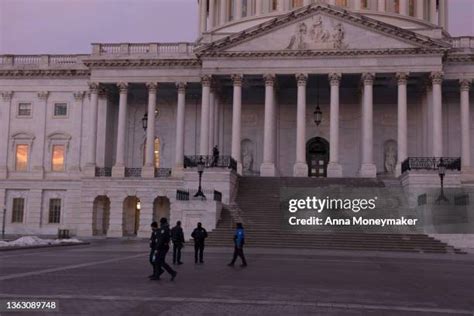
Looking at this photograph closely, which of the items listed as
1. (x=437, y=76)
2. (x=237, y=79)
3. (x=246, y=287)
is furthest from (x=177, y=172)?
(x=246, y=287)

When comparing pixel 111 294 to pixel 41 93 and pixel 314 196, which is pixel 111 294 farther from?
pixel 41 93

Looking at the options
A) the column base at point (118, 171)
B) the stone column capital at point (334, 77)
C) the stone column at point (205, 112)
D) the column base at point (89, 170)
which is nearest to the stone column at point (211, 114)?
the stone column at point (205, 112)

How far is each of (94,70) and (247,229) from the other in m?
27.2

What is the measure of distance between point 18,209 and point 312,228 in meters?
33.0

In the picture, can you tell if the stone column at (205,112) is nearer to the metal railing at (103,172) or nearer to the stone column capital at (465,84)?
the metal railing at (103,172)

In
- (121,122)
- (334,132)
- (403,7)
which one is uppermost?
(403,7)

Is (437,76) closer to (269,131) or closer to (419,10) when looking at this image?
(269,131)

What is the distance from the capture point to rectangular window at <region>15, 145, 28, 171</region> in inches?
2537

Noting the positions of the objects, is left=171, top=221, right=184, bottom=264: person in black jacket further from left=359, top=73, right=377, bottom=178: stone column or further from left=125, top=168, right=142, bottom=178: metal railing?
left=125, top=168, right=142, bottom=178: metal railing

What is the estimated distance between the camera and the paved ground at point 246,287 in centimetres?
1410

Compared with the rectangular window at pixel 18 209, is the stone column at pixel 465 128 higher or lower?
higher

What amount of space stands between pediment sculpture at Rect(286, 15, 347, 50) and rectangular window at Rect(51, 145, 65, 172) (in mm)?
24515

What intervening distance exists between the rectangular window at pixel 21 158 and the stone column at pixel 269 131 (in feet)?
80.0

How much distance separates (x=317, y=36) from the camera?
5675cm
